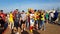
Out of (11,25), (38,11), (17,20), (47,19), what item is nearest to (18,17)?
(17,20)

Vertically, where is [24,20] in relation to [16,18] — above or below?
below

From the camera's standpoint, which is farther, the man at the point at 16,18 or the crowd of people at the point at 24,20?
the crowd of people at the point at 24,20

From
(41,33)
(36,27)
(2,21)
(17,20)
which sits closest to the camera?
(2,21)

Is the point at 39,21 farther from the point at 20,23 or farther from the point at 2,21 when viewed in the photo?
the point at 2,21

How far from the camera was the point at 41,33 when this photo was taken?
16.3 m

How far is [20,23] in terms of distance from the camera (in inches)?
609

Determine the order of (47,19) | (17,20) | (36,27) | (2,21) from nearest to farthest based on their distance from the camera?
(2,21), (17,20), (36,27), (47,19)

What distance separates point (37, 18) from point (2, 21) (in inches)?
183

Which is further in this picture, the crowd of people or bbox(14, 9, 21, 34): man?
the crowd of people

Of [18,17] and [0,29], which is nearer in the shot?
[0,29]

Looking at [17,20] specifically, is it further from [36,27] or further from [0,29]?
[36,27]

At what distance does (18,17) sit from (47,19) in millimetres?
8445

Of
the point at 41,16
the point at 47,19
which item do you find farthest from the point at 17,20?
the point at 47,19

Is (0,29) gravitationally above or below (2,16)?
below
